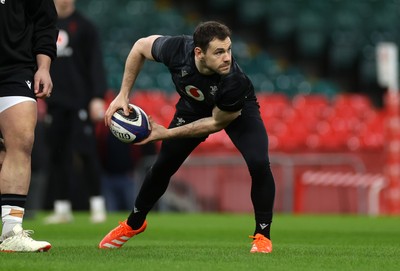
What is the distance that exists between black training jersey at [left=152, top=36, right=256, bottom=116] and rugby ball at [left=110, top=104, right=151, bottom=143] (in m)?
0.36

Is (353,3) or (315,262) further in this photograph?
(353,3)

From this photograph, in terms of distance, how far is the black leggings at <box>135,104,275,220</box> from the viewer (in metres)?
6.99

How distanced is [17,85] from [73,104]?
16.7 ft

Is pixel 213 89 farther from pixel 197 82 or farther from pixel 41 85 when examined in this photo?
pixel 41 85

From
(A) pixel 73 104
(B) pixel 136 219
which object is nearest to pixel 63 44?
(A) pixel 73 104

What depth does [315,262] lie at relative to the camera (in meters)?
6.30

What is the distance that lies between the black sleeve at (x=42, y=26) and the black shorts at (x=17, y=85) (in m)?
0.27

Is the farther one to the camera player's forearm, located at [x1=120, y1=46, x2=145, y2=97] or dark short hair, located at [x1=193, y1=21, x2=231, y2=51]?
player's forearm, located at [x1=120, y1=46, x2=145, y2=97]

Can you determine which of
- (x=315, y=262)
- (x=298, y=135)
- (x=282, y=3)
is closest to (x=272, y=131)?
(x=298, y=135)

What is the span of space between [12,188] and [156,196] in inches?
48.1

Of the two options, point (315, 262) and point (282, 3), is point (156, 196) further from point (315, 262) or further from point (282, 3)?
point (282, 3)

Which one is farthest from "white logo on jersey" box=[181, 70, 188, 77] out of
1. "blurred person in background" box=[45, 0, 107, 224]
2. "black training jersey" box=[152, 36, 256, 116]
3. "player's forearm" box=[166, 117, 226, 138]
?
"blurred person in background" box=[45, 0, 107, 224]

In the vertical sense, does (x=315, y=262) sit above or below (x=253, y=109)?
below

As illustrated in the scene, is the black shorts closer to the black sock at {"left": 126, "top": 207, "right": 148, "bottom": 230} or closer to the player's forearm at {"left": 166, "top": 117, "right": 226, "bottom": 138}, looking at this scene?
the player's forearm at {"left": 166, "top": 117, "right": 226, "bottom": 138}
